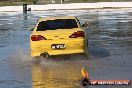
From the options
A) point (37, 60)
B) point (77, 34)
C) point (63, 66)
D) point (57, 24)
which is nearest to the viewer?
Answer: point (63, 66)

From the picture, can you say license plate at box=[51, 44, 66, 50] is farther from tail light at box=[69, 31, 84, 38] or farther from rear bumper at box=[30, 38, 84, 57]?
tail light at box=[69, 31, 84, 38]

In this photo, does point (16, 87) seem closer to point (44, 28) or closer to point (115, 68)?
point (115, 68)

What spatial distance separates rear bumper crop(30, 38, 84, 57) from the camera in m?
15.3

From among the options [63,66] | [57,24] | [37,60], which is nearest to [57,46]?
[63,66]

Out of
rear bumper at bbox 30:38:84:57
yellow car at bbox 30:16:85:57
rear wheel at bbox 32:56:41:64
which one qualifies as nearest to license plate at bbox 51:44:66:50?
yellow car at bbox 30:16:85:57

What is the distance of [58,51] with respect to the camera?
1543 centimetres

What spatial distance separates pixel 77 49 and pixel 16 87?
15.3ft

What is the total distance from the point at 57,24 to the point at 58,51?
139cm

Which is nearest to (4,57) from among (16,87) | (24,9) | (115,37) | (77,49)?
(77,49)

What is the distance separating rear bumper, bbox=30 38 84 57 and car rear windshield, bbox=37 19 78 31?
0.94 metres

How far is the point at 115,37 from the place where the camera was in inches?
950

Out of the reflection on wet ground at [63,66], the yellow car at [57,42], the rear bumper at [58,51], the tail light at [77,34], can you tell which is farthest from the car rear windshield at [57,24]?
Result: the reflection on wet ground at [63,66]

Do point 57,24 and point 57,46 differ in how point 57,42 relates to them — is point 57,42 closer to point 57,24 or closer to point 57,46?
point 57,46

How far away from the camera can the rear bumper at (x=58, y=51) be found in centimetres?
1533
